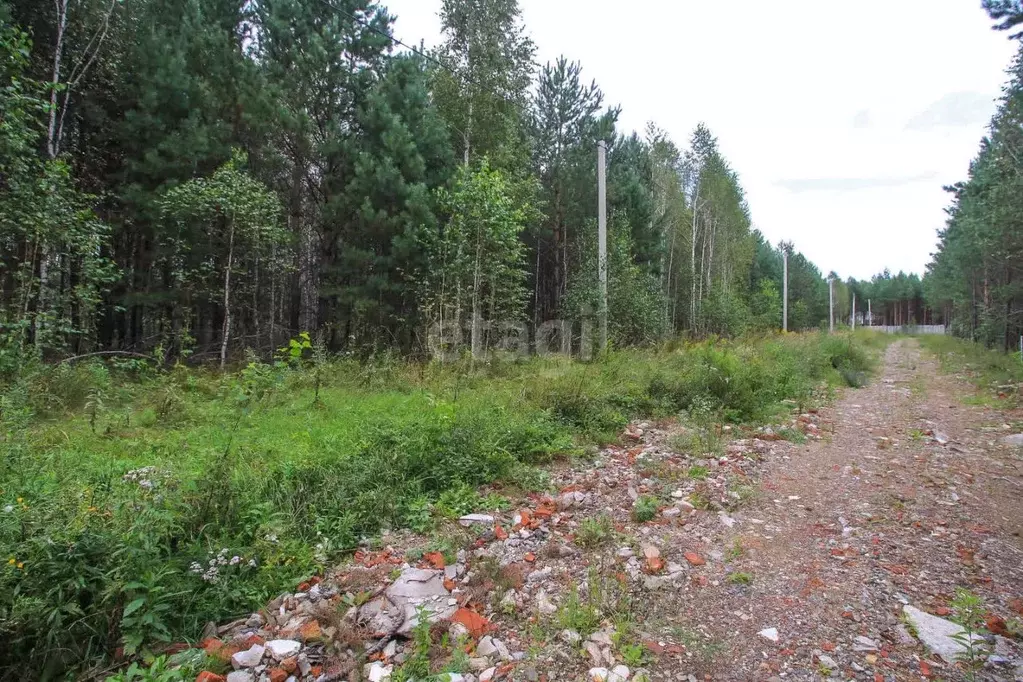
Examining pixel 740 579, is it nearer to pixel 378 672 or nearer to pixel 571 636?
pixel 571 636

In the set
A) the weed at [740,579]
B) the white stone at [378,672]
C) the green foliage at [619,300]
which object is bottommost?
the white stone at [378,672]

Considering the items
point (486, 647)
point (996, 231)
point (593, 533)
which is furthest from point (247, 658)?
point (996, 231)

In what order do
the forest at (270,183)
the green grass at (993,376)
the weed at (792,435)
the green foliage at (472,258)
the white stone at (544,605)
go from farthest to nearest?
the green foliage at (472,258)
the forest at (270,183)
the green grass at (993,376)
the weed at (792,435)
the white stone at (544,605)

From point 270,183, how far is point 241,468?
43.5 ft

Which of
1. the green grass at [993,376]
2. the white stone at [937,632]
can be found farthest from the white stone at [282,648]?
the green grass at [993,376]

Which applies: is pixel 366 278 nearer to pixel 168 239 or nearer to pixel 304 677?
pixel 168 239

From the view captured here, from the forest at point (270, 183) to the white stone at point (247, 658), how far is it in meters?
8.68

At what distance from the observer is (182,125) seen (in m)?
12.2

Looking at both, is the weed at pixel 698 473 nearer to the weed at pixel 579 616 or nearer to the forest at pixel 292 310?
the forest at pixel 292 310

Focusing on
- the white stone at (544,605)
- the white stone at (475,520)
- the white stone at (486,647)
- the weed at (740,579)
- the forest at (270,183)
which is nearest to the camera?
the white stone at (486,647)

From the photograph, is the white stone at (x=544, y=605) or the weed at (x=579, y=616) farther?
the white stone at (x=544, y=605)

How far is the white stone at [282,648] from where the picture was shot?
2.49 metres

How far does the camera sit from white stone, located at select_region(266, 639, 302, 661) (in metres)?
2.49

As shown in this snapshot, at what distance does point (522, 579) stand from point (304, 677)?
4.19ft
